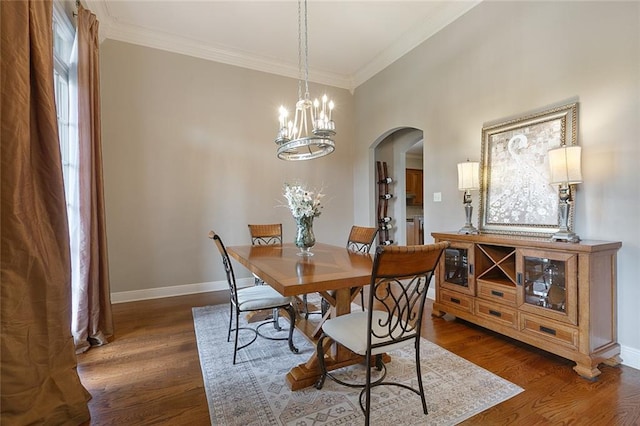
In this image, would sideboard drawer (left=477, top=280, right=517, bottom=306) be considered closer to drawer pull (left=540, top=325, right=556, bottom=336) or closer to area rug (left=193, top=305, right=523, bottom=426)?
drawer pull (left=540, top=325, right=556, bottom=336)

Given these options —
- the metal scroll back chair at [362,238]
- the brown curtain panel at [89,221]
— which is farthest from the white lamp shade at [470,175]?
the brown curtain panel at [89,221]

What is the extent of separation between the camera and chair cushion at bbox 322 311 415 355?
1495 mm

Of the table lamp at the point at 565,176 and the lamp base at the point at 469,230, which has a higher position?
the table lamp at the point at 565,176

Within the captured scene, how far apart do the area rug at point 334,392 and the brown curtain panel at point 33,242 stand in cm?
78

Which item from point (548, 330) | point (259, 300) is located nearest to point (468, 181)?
point (548, 330)

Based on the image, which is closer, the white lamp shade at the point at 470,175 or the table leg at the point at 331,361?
the table leg at the point at 331,361

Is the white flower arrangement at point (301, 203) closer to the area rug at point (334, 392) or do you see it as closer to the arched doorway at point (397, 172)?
the area rug at point (334, 392)

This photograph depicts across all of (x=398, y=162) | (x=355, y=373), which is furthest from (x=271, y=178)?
(x=355, y=373)

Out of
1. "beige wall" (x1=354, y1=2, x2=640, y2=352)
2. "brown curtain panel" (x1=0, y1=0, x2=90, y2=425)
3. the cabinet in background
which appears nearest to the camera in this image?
"brown curtain panel" (x1=0, y1=0, x2=90, y2=425)

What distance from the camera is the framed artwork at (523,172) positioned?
2400 mm

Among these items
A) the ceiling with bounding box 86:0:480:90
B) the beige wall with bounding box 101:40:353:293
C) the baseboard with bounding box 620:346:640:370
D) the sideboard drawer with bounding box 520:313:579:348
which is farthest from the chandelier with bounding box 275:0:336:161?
the baseboard with bounding box 620:346:640:370

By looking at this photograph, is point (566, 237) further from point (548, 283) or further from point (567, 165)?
point (567, 165)

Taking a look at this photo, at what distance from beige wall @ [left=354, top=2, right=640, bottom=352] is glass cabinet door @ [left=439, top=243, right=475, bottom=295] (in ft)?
1.77

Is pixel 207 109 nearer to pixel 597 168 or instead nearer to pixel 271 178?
pixel 271 178
